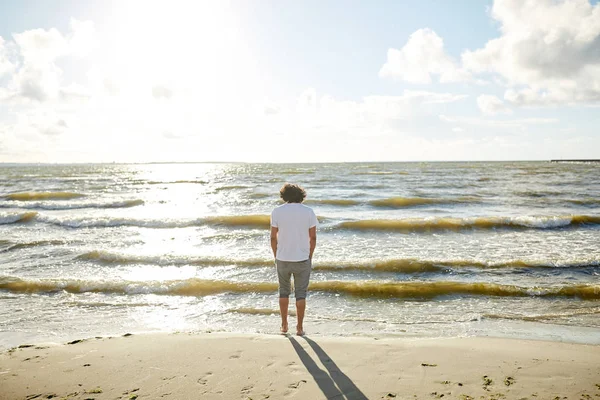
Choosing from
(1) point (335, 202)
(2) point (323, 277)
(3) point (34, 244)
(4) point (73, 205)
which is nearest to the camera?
(2) point (323, 277)

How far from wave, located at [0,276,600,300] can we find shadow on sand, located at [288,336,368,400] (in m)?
3.58

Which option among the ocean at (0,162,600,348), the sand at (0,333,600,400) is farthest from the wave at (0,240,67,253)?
the sand at (0,333,600,400)

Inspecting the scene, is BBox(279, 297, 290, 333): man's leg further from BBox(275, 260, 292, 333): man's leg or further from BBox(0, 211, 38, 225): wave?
BBox(0, 211, 38, 225): wave

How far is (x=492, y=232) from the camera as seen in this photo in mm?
14906

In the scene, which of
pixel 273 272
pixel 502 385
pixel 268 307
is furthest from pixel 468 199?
pixel 502 385

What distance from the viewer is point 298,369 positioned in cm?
452

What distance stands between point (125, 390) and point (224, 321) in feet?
9.36

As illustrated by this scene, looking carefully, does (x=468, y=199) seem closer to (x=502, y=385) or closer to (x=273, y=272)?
(x=273, y=272)

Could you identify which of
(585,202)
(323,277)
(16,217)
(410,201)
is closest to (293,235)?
(323,277)

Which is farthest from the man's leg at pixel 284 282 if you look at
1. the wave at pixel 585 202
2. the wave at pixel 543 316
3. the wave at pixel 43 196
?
the wave at pixel 43 196

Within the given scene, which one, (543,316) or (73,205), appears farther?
(73,205)

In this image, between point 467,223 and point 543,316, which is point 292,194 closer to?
point 543,316

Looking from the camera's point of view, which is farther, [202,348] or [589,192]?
[589,192]

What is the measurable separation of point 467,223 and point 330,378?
13.5m
